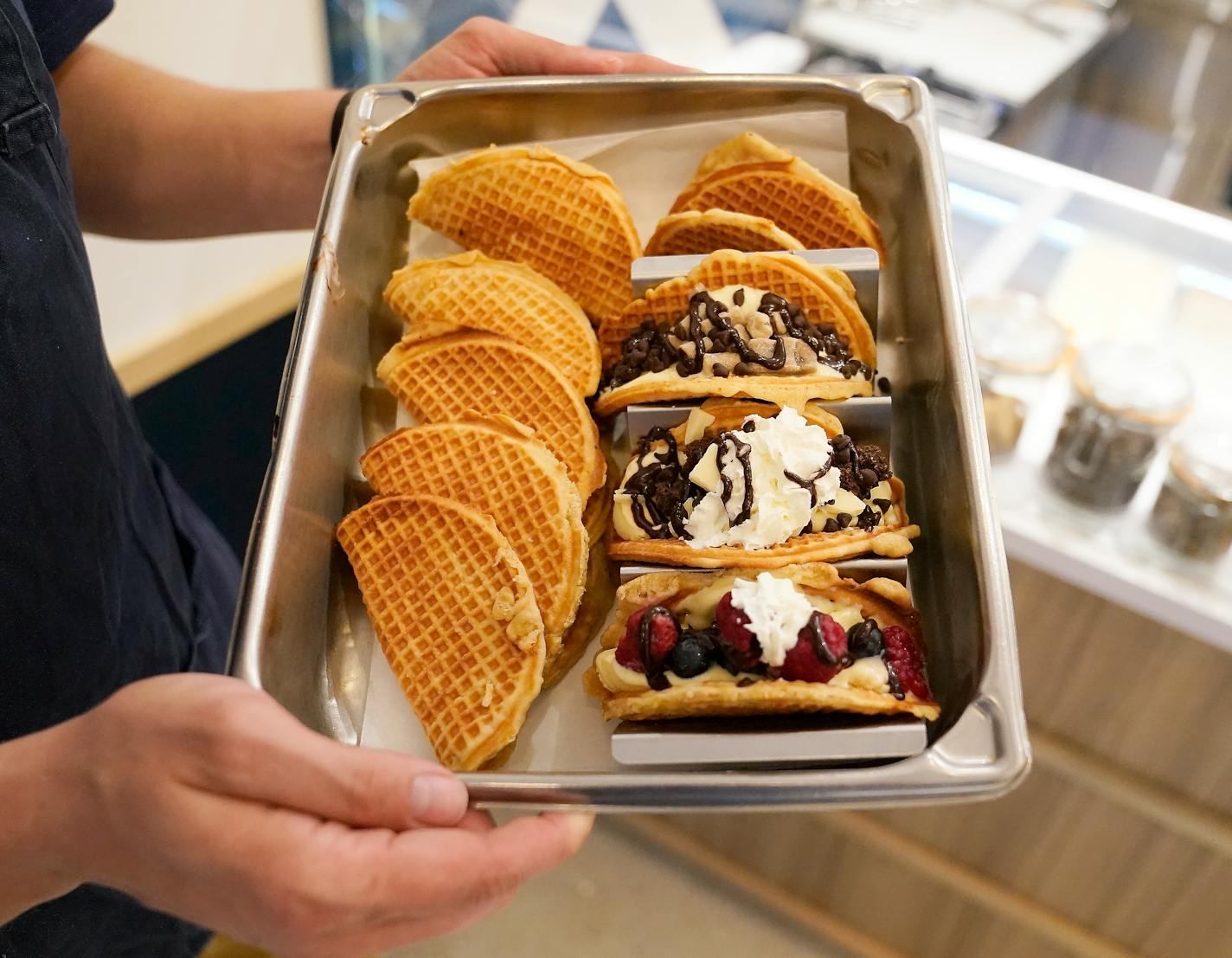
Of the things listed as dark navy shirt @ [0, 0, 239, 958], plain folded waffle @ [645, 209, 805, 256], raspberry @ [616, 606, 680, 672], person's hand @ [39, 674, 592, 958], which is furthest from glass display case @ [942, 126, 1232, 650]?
dark navy shirt @ [0, 0, 239, 958]

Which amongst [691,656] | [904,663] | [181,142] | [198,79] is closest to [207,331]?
[198,79]

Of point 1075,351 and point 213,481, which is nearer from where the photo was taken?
point 1075,351

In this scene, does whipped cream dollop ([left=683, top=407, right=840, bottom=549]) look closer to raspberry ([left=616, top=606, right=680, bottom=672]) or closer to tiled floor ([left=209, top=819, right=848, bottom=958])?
raspberry ([left=616, top=606, right=680, bottom=672])

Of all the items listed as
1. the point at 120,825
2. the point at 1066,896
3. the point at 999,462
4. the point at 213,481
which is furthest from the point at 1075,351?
the point at 213,481

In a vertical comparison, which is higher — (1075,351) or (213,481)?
(1075,351)

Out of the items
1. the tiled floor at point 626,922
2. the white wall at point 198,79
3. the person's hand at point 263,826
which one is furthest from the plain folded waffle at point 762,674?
the white wall at point 198,79

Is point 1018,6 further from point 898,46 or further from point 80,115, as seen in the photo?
point 80,115

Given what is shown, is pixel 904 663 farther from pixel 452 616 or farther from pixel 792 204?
pixel 792 204
